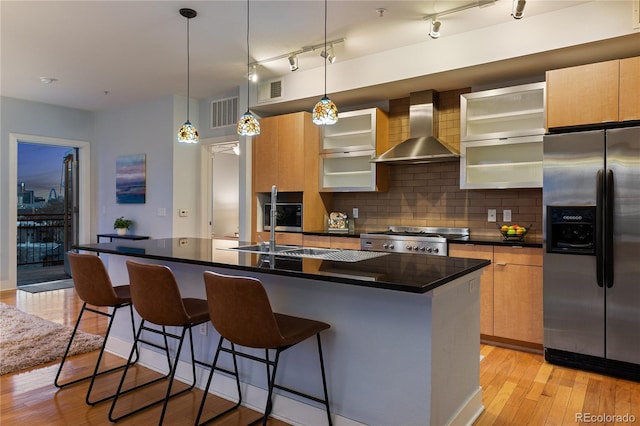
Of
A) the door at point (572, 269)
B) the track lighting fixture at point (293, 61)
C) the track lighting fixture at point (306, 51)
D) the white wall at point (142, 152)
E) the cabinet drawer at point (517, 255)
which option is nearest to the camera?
the door at point (572, 269)

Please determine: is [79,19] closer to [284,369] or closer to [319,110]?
[319,110]

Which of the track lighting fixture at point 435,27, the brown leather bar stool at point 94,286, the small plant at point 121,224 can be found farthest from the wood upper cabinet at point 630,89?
the small plant at point 121,224

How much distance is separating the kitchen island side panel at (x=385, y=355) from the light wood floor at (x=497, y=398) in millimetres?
300

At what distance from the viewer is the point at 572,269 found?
3.19 m

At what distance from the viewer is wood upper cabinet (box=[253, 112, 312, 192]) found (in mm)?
4887

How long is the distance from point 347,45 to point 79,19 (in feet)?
7.77

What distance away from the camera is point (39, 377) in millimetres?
3014

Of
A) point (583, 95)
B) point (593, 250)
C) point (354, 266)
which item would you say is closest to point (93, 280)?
point (354, 266)

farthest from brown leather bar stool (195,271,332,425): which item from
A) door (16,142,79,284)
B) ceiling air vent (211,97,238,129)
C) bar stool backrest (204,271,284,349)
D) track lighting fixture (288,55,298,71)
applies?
door (16,142,79,284)

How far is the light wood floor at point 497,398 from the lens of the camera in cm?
243

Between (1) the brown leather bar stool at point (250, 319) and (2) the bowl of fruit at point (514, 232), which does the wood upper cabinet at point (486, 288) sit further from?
(1) the brown leather bar stool at point (250, 319)

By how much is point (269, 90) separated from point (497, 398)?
12.9ft

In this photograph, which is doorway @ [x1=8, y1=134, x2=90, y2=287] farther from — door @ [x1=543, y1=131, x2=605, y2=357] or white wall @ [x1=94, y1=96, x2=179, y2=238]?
door @ [x1=543, y1=131, x2=605, y2=357]

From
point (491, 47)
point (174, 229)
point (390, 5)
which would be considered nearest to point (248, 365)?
point (390, 5)
